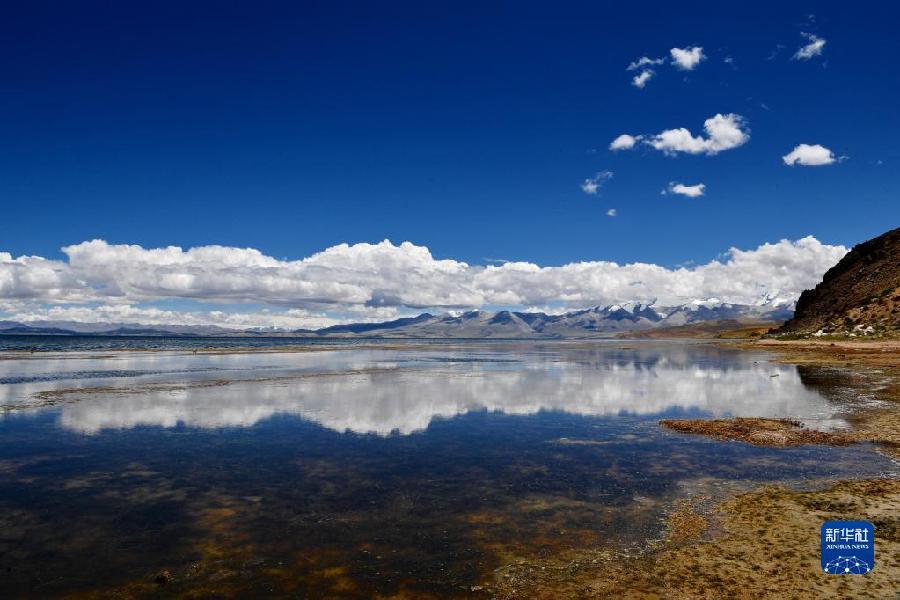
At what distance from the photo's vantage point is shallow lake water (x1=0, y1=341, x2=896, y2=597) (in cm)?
1225

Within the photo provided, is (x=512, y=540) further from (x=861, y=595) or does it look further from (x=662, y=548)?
(x=861, y=595)

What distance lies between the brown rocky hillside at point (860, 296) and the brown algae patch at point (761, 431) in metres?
106

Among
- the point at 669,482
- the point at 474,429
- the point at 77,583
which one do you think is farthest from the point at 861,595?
the point at 474,429

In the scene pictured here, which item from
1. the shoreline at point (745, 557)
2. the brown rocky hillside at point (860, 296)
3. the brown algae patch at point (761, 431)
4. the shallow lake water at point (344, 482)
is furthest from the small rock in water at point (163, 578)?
the brown rocky hillside at point (860, 296)

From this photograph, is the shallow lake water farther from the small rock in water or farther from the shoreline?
the shoreline

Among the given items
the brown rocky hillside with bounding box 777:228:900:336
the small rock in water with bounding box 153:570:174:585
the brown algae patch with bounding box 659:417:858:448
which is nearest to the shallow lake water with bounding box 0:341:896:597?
the small rock in water with bounding box 153:570:174:585

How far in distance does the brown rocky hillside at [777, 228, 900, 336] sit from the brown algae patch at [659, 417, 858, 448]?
348 ft

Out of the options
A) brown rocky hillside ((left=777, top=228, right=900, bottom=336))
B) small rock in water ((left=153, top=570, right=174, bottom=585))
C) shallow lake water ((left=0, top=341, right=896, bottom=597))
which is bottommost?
shallow lake water ((left=0, top=341, right=896, bottom=597))

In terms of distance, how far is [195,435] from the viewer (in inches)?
1073

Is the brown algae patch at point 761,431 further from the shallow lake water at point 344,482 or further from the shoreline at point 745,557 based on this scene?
the shoreline at point 745,557

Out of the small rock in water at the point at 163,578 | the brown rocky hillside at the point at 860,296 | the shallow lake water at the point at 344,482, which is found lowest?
the shallow lake water at the point at 344,482

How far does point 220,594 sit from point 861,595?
12654mm

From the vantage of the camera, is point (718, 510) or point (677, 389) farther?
point (677, 389)

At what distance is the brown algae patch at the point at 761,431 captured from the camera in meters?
24.6
